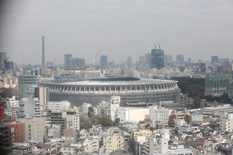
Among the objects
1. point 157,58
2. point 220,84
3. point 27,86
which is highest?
point 157,58

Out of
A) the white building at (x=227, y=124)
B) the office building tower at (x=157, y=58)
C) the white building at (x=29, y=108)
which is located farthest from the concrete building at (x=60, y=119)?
the office building tower at (x=157, y=58)

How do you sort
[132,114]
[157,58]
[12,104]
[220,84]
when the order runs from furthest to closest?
[157,58] → [220,84] → [12,104] → [132,114]

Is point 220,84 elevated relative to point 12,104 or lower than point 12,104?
elevated

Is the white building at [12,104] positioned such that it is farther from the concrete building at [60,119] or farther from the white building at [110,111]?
the concrete building at [60,119]

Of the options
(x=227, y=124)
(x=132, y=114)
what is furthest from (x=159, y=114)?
(x=227, y=124)

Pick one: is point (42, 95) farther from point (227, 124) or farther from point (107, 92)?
point (227, 124)

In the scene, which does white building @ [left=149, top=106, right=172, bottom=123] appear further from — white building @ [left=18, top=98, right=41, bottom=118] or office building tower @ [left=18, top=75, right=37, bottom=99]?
office building tower @ [left=18, top=75, right=37, bottom=99]

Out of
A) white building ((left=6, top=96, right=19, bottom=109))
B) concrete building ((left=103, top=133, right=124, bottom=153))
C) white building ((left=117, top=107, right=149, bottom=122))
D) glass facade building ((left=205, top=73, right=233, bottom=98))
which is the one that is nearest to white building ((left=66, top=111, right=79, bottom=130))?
white building ((left=117, top=107, right=149, bottom=122))
